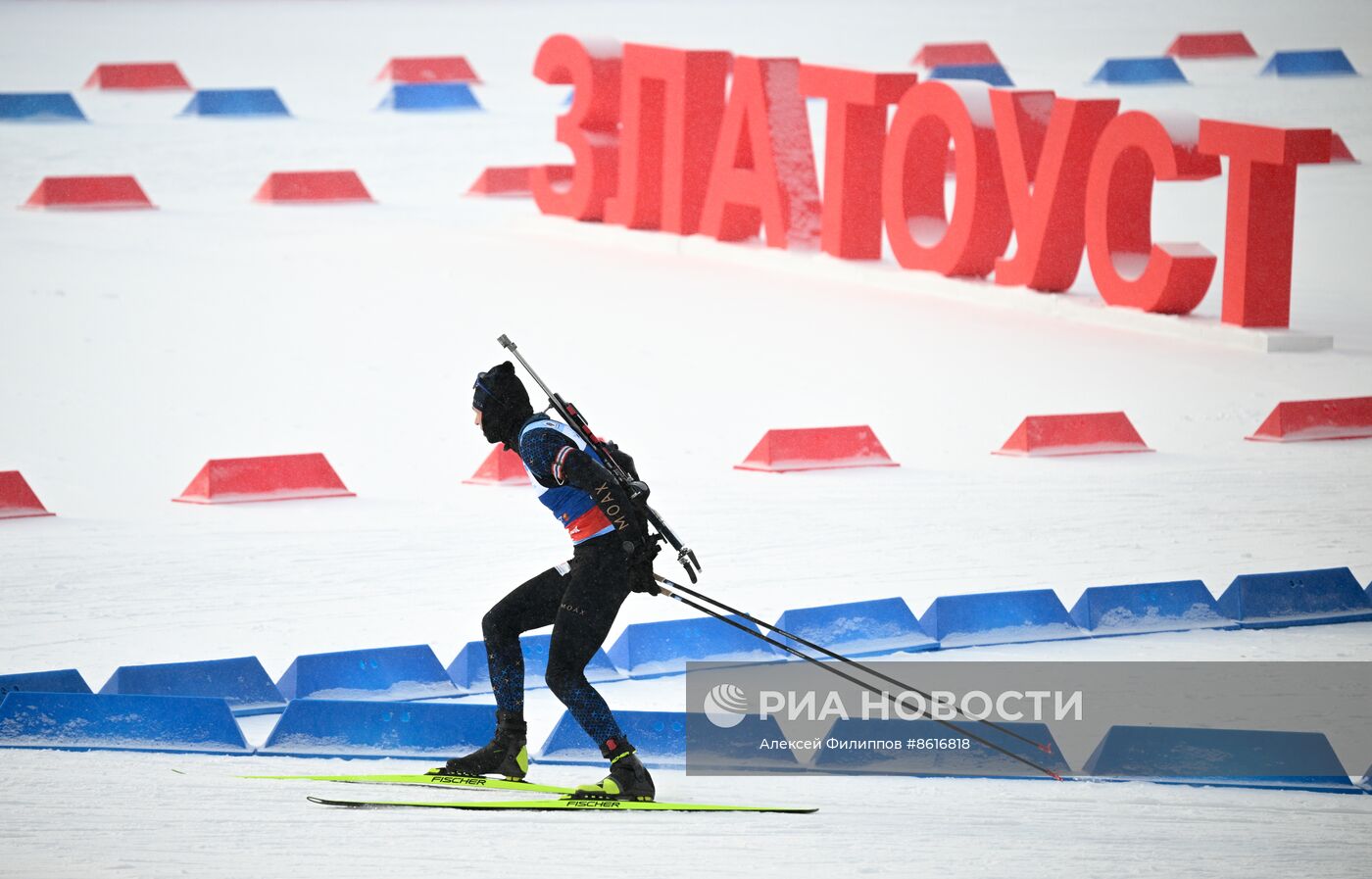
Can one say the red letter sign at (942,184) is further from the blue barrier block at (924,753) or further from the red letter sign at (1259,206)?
the blue barrier block at (924,753)

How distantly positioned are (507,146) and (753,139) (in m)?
6.65

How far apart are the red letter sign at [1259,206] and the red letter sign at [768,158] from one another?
12.5 ft

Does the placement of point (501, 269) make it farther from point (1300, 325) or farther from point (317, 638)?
point (317, 638)

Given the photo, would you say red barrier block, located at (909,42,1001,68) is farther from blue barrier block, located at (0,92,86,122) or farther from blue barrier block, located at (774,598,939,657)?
blue barrier block, located at (774,598,939,657)

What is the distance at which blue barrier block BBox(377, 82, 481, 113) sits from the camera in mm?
26922

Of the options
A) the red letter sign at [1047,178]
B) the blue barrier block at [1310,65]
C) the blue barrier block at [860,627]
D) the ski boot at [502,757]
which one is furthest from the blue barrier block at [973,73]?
the ski boot at [502,757]

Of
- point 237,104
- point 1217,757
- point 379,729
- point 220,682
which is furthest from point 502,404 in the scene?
point 237,104

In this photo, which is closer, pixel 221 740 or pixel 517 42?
pixel 221 740

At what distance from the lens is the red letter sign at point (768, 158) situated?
18.3 metres

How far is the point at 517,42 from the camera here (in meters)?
33.6

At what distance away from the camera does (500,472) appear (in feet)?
40.2

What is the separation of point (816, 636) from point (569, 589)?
8.12 ft

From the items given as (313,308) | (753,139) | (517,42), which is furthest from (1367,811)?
(517,42)

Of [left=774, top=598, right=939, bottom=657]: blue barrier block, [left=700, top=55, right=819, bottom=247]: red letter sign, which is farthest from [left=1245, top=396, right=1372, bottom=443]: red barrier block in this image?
[left=700, top=55, right=819, bottom=247]: red letter sign
